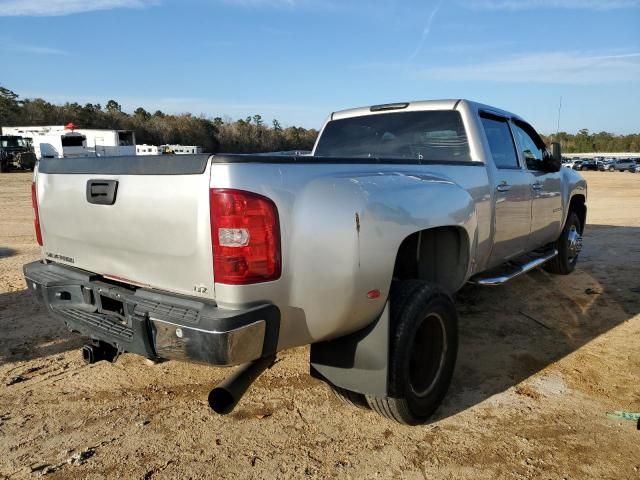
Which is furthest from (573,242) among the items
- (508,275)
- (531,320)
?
(508,275)

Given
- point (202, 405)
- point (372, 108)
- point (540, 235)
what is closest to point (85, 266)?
point (202, 405)

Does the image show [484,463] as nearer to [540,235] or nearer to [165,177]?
[165,177]

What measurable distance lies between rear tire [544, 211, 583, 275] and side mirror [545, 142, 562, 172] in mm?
1088

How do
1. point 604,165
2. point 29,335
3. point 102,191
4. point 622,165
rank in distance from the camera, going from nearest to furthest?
point 102,191 < point 29,335 < point 622,165 < point 604,165

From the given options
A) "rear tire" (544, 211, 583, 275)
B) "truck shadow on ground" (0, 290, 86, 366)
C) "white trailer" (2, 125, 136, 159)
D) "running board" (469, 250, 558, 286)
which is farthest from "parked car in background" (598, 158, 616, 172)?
"truck shadow on ground" (0, 290, 86, 366)

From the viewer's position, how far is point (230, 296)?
6.82ft

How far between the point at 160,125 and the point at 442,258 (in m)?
52.3

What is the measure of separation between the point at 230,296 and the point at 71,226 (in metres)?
1.30

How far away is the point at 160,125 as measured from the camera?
5134 cm

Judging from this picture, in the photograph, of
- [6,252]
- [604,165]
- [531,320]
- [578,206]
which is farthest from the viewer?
[604,165]

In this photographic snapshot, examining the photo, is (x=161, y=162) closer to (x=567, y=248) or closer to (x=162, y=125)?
(x=567, y=248)

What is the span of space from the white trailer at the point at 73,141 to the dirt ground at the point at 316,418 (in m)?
26.3

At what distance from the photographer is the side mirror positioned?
505cm

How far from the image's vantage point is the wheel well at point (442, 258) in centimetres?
331
